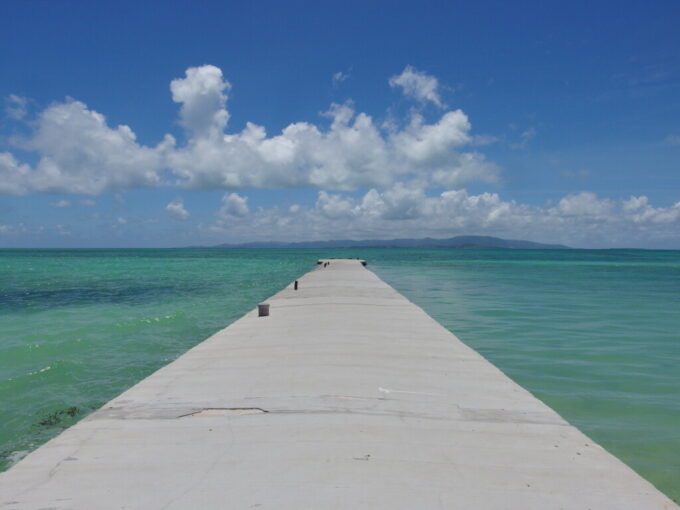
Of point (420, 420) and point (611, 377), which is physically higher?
point (420, 420)

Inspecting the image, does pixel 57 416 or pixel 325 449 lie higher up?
pixel 325 449

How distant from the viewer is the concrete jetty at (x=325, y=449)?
3188mm

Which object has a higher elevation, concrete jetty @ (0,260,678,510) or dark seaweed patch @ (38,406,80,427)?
concrete jetty @ (0,260,678,510)

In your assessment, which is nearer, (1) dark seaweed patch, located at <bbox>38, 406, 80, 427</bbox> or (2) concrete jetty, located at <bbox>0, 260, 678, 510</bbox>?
(2) concrete jetty, located at <bbox>0, 260, 678, 510</bbox>

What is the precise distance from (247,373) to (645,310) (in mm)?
17173

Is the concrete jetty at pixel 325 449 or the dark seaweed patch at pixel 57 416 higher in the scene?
the concrete jetty at pixel 325 449

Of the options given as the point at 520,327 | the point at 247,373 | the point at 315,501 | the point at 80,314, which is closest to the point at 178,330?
the point at 80,314

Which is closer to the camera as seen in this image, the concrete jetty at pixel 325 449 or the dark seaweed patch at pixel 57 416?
the concrete jetty at pixel 325 449

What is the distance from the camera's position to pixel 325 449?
3.90 m

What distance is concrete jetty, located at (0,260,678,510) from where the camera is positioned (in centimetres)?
319

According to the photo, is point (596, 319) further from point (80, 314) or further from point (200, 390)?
point (80, 314)

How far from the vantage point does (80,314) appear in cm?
1748

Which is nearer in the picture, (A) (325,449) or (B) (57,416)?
(A) (325,449)

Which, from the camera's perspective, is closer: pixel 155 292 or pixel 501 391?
pixel 501 391
